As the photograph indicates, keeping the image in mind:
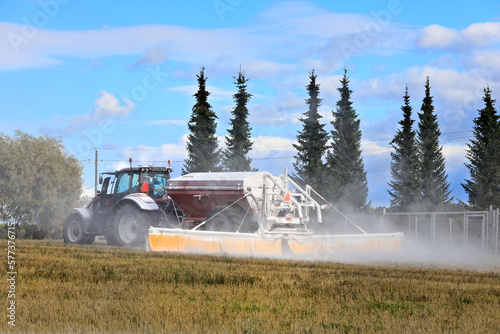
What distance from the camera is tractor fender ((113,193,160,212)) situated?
936 inches

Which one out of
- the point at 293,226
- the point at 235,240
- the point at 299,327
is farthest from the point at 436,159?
the point at 299,327

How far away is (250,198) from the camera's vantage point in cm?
2219

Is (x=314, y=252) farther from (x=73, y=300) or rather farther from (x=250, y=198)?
(x=73, y=300)

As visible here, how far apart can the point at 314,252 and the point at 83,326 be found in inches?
538

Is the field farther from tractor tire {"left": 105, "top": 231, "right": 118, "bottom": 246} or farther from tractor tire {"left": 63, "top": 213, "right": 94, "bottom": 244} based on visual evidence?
tractor tire {"left": 63, "top": 213, "right": 94, "bottom": 244}

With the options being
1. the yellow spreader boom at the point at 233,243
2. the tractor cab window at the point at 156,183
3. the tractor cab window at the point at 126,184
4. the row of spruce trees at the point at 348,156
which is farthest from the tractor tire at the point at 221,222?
the row of spruce trees at the point at 348,156

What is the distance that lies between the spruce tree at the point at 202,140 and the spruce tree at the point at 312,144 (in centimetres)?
634

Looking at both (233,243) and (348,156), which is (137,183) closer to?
(233,243)

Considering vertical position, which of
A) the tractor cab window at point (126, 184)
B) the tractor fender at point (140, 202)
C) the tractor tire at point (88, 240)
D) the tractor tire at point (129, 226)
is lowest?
the tractor tire at point (88, 240)

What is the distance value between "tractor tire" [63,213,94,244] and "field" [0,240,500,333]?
10.5 meters

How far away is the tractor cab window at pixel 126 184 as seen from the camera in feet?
84.2

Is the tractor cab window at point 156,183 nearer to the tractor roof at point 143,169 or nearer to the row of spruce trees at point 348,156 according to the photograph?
the tractor roof at point 143,169

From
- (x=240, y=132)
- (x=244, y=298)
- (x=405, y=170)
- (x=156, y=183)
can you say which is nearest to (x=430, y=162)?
(x=405, y=170)

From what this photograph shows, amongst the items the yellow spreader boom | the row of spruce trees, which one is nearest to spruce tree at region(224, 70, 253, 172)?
the row of spruce trees
